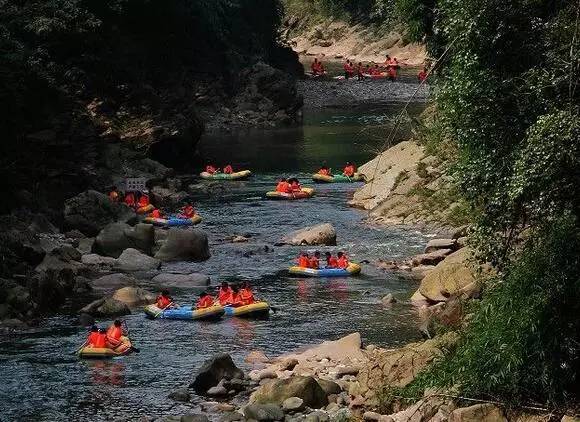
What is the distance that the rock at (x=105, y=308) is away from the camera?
26.0 meters

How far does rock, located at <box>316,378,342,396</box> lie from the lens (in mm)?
19031

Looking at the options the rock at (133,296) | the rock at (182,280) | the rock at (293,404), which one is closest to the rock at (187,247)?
the rock at (182,280)

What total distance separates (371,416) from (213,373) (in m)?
4.27

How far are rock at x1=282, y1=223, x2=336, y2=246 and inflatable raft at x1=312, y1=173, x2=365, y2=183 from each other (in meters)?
10.3

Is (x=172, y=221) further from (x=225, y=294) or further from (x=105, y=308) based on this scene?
(x=105, y=308)

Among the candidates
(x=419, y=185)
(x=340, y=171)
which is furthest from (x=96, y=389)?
(x=340, y=171)

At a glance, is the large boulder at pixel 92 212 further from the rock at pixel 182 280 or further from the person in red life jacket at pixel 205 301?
the person in red life jacket at pixel 205 301

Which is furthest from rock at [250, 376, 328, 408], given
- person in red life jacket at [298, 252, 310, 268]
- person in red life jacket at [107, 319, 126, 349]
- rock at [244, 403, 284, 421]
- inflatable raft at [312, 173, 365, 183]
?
inflatable raft at [312, 173, 365, 183]

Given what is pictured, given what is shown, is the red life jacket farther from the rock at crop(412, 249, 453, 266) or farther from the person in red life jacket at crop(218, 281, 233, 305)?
the rock at crop(412, 249, 453, 266)

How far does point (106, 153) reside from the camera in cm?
4353

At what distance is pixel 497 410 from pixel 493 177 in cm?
339

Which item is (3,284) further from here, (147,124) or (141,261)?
(147,124)

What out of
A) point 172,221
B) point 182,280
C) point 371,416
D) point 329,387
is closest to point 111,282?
point 182,280

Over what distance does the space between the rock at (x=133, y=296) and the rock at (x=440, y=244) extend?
7922mm
